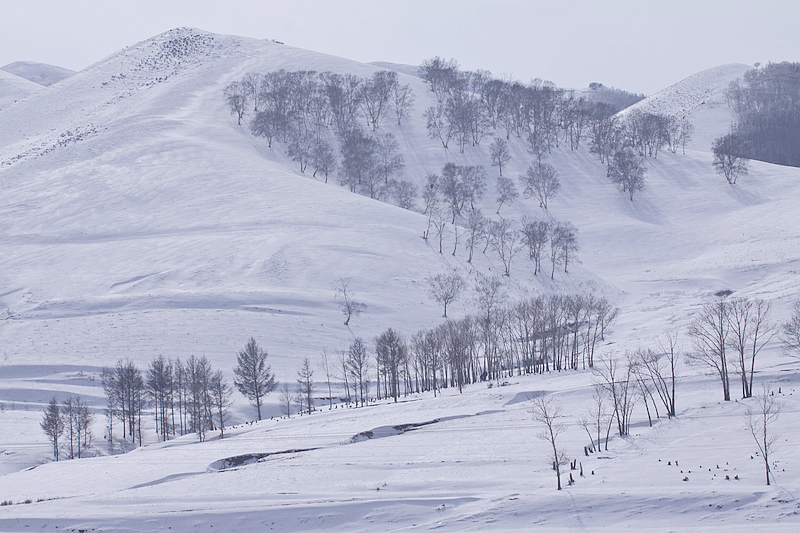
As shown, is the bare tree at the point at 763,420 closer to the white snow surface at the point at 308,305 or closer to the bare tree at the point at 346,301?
the white snow surface at the point at 308,305

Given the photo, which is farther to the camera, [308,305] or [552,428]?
[308,305]

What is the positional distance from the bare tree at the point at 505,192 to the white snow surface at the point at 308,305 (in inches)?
93.2

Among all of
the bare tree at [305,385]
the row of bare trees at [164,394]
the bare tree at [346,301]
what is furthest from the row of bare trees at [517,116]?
the row of bare trees at [164,394]

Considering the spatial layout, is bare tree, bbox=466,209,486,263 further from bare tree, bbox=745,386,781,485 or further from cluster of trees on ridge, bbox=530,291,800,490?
bare tree, bbox=745,386,781,485

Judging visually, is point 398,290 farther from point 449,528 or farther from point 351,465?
point 449,528

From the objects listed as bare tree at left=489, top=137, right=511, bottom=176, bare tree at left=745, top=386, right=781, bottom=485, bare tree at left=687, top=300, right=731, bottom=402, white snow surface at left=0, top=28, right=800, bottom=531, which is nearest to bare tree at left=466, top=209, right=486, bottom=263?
white snow surface at left=0, top=28, right=800, bottom=531

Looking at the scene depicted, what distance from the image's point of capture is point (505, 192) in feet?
437

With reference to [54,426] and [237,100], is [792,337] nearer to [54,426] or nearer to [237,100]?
[54,426]

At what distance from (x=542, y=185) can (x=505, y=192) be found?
8075 mm

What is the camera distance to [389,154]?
148 m

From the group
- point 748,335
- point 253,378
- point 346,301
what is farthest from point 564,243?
A: point 253,378

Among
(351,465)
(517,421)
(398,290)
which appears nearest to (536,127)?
(398,290)

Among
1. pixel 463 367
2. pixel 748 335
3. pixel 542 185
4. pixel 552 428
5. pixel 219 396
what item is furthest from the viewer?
pixel 542 185

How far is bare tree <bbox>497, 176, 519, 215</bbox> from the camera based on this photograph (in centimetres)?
13150
